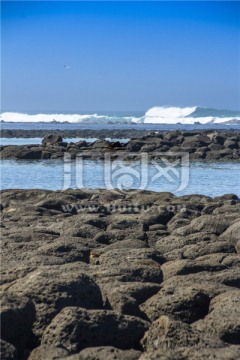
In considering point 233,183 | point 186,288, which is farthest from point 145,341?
point 233,183

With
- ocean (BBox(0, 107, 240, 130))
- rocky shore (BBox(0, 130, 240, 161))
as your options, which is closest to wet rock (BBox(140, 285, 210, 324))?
rocky shore (BBox(0, 130, 240, 161))

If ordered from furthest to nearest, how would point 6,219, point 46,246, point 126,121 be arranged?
point 126,121, point 6,219, point 46,246

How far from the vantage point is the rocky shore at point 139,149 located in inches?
1217

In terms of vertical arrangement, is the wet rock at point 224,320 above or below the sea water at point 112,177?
above

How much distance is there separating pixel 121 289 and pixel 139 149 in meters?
27.0

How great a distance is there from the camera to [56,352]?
5266mm

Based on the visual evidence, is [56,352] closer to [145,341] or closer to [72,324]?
[72,324]

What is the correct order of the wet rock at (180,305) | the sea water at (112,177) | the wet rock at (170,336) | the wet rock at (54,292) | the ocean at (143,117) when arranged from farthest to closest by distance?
the ocean at (143,117) < the sea water at (112,177) < the wet rock at (180,305) < the wet rock at (54,292) < the wet rock at (170,336)

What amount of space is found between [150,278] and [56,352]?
2199 millimetres

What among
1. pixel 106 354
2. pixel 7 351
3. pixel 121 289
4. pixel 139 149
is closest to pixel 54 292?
pixel 121 289

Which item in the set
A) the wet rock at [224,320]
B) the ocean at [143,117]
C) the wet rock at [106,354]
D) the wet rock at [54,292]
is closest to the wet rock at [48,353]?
the wet rock at [106,354]

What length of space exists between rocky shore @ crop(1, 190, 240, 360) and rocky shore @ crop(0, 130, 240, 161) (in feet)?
66.1

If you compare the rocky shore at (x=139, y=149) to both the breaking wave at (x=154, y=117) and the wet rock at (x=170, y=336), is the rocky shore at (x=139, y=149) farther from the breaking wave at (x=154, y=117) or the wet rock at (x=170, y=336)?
the breaking wave at (x=154, y=117)

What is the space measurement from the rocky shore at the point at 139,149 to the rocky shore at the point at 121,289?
66.1 ft
